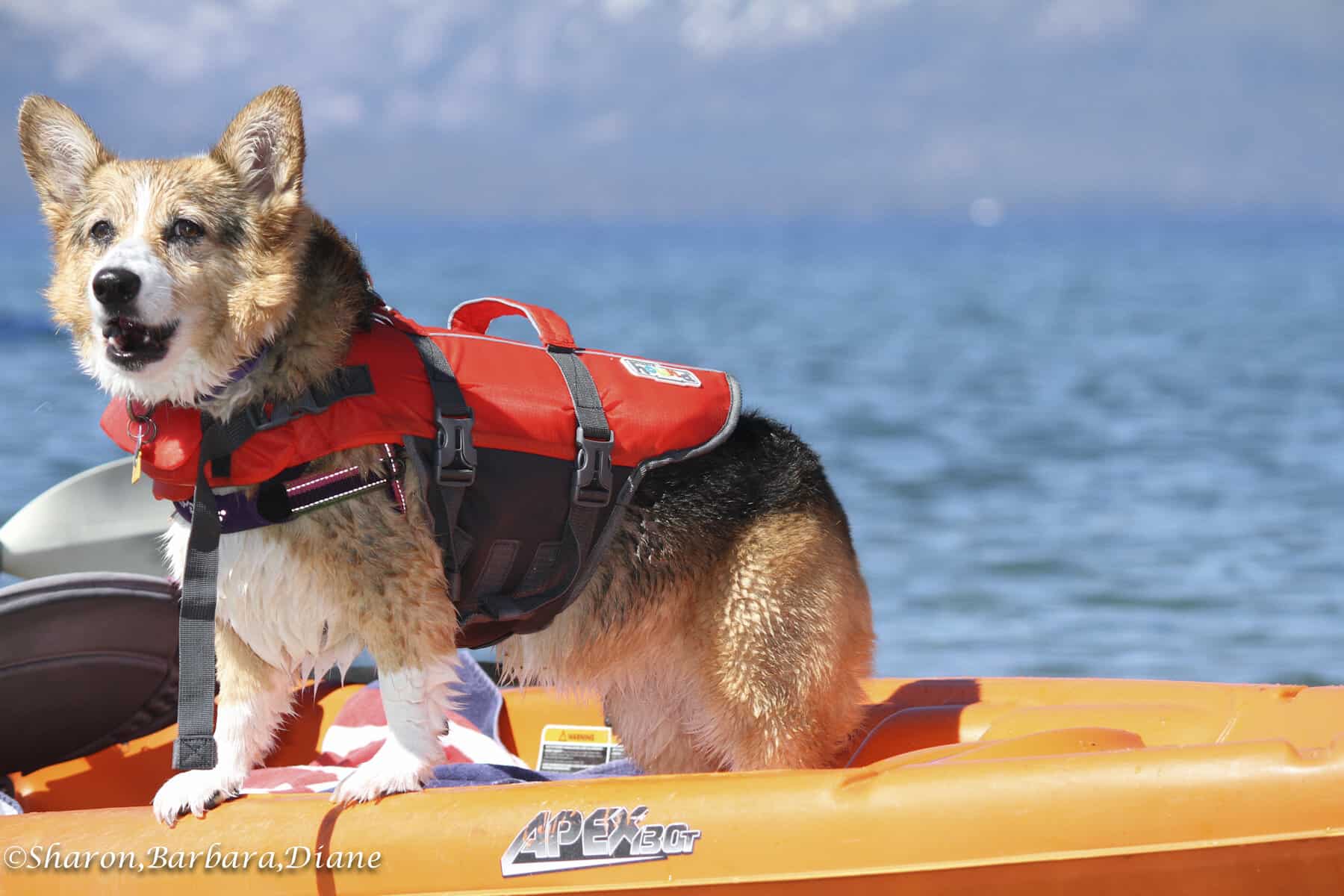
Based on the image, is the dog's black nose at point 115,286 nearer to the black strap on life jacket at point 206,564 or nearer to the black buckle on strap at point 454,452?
the black strap on life jacket at point 206,564

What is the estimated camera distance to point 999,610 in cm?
905

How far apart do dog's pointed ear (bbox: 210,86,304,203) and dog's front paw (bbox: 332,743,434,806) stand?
53.9 inches

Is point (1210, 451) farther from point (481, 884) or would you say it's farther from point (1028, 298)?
point (1028, 298)

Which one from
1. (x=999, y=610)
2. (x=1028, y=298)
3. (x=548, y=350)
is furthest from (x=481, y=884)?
(x=1028, y=298)

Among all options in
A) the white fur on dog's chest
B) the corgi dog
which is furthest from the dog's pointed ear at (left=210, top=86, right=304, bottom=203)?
the white fur on dog's chest

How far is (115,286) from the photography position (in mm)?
2764

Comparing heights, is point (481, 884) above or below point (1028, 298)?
above

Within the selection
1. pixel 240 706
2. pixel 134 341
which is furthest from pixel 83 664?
pixel 134 341

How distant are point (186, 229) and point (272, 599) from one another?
0.88m

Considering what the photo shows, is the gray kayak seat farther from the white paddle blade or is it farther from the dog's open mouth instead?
the dog's open mouth

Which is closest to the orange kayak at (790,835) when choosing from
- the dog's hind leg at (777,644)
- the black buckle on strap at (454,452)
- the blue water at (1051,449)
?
the dog's hind leg at (777,644)

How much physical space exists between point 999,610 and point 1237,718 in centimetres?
535

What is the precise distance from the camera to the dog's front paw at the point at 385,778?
3188mm

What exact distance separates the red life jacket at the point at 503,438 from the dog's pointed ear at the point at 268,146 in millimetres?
400
